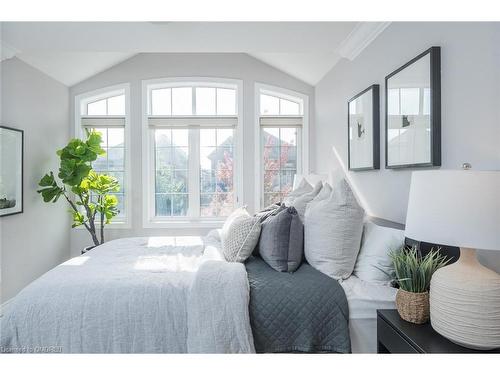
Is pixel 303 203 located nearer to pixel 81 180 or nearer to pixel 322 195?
pixel 322 195

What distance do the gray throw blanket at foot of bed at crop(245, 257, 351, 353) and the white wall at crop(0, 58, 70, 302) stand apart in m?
2.76

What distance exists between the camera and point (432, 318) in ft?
4.47

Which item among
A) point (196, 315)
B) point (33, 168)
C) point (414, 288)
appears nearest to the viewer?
point (414, 288)

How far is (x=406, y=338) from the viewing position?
1.36 m

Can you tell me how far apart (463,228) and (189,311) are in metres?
1.21

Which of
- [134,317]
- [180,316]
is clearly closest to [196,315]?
[180,316]

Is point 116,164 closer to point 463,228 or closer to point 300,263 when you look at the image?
point 300,263

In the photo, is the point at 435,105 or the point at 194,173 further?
the point at 194,173

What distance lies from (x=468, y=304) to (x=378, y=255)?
0.67 metres

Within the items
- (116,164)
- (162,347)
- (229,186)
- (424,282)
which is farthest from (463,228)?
(116,164)

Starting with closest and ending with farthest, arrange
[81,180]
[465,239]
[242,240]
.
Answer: [465,239] < [242,240] < [81,180]

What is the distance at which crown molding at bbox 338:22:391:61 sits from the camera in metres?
2.51

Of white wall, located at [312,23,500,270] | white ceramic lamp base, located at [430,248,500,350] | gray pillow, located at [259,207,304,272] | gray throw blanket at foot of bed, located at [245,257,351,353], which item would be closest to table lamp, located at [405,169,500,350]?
white ceramic lamp base, located at [430,248,500,350]

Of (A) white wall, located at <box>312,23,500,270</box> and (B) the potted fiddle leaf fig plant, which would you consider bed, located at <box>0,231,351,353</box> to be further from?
(B) the potted fiddle leaf fig plant
